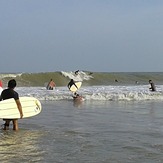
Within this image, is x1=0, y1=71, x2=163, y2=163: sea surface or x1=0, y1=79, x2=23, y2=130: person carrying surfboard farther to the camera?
x1=0, y1=79, x2=23, y2=130: person carrying surfboard

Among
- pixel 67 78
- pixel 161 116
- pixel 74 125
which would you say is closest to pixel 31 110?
pixel 74 125

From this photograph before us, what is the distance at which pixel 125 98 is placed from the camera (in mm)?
22125

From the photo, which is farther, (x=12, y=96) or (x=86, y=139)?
(x=12, y=96)

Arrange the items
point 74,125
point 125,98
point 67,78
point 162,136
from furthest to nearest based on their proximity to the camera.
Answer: point 67,78 < point 125,98 < point 74,125 < point 162,136

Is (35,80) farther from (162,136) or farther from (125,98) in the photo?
(162,136)

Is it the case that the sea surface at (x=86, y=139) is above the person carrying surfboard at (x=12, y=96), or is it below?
below

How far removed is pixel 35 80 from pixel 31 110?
4882cm

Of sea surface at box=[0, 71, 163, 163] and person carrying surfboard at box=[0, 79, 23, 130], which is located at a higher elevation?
person carrying surfboard at box=[0, 79, 23, 130]

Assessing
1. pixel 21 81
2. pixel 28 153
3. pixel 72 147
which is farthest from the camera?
pixel 21 81

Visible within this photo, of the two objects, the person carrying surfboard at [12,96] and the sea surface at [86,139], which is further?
the person carrying surfboard at [12,96]

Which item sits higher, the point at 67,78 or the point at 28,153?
the point at 67,78

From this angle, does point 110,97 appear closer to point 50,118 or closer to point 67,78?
point 50,118

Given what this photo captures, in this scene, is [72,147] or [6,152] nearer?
[6,152]

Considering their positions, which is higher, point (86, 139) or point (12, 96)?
point (12, 96)
